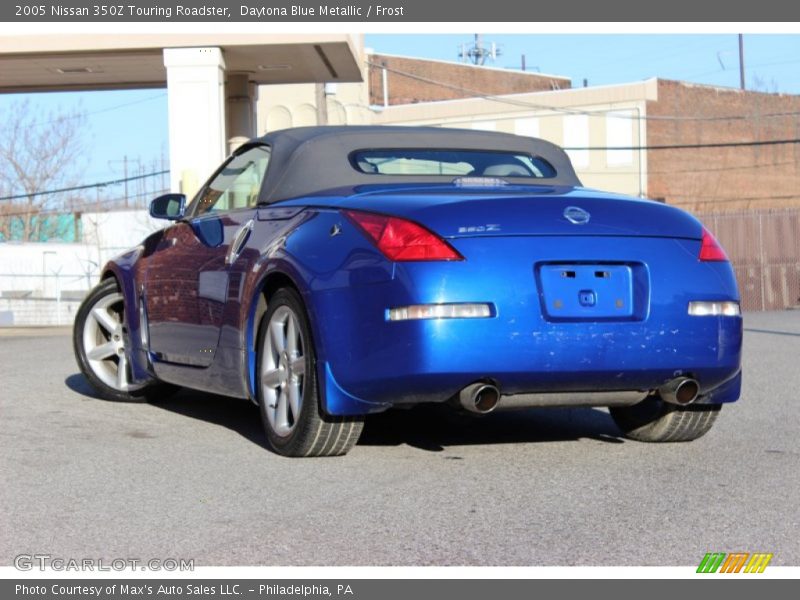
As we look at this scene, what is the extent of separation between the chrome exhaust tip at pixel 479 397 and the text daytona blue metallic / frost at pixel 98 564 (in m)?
1.77

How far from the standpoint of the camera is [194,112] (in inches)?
806

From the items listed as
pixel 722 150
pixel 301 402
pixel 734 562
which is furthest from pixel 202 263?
pixel 722 150

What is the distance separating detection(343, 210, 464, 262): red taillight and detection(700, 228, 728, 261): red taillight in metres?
1.18

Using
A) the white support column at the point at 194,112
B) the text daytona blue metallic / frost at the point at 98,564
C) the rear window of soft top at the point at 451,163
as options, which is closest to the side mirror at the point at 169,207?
the rear window of soft top at the point at 451,163

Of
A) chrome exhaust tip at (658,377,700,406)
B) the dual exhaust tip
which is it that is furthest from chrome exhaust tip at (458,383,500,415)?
chrome exhaust tip at (658,377,700,406)

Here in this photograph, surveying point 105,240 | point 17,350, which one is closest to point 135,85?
point 17,350

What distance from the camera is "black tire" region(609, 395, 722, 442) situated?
6.50m

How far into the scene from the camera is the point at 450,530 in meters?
4.55

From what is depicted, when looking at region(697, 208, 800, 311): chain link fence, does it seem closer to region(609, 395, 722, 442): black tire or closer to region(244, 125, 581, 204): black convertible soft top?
region(244, 125, 581, 204): black convertible soft top

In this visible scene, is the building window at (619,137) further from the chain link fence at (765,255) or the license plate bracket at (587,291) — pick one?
the license plate bracket at (587,291)

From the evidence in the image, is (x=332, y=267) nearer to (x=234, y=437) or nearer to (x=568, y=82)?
(x=234, y=437)

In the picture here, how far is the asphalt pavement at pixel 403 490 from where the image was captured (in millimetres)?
4293

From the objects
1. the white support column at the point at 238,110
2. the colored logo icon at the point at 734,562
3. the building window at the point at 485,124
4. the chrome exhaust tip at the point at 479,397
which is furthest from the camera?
the building window at the point at 485,124

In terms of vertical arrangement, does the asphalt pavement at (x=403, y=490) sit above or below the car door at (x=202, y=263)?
below
